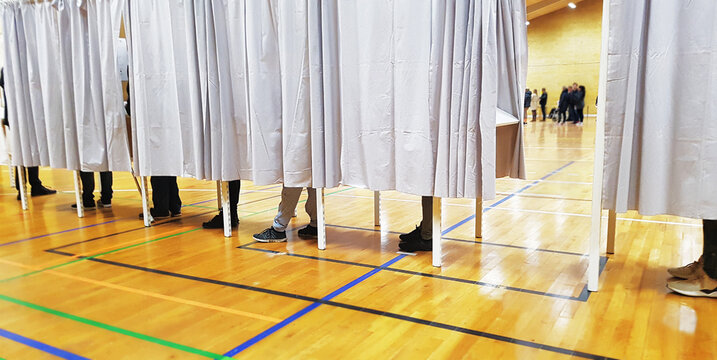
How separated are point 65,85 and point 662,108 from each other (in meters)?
3.84

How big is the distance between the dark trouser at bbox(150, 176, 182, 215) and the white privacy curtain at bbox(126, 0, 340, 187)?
1.28ft

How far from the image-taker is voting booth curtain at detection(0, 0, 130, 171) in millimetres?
3568

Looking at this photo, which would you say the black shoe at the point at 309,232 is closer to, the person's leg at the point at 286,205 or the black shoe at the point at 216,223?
the person's leg at the point at 286,205

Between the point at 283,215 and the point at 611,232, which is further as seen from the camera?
the point at 283,215

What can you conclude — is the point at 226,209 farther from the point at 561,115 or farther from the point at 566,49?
the point at 566,49

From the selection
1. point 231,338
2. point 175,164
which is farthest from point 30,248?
point 231,338

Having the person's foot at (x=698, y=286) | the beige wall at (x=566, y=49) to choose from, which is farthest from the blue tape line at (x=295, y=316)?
the beige wall at (x=566, y=49)

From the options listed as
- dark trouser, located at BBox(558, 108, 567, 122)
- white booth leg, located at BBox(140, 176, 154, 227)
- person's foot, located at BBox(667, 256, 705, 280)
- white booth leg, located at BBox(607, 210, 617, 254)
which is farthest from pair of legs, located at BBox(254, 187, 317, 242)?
dark trouser, located at BBox(558, 108, 567, 122)

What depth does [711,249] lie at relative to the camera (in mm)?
2086

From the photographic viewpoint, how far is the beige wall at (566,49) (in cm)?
1648

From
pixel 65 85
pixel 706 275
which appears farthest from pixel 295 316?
pixel 65 85

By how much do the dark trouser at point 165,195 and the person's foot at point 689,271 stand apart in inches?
127

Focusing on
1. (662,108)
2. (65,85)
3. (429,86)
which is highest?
(65,85)

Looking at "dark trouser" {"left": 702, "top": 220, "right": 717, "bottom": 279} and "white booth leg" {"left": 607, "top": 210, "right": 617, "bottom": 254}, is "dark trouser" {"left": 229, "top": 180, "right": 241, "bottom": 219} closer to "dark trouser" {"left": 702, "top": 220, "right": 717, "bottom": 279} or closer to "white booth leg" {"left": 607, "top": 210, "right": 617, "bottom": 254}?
"white booth leg" {"left": 607, "top": 210, "right": 617, "bottom": 254}
